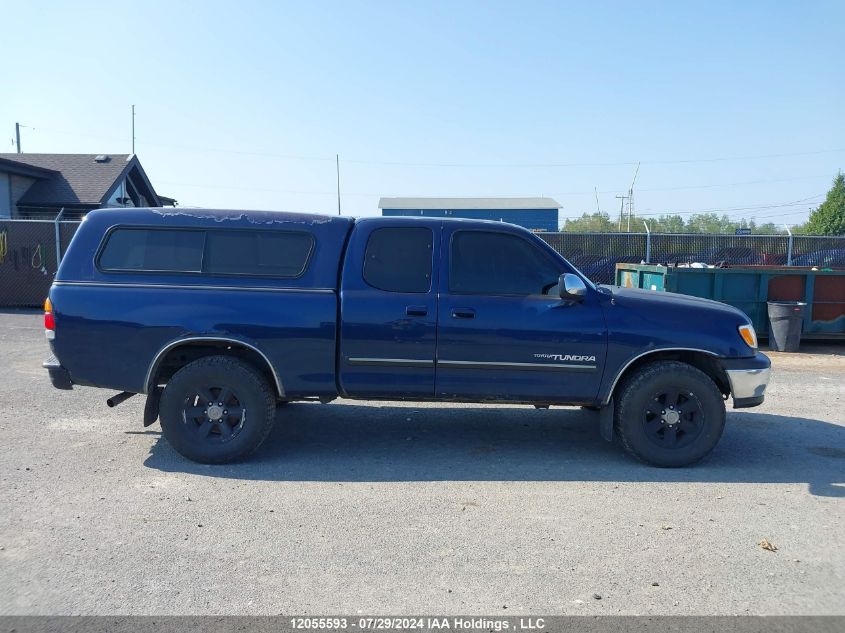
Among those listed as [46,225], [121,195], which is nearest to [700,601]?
[46,225]

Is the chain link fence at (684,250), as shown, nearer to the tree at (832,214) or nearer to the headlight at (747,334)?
the headlight at (747,334)

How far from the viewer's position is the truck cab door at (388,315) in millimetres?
5543

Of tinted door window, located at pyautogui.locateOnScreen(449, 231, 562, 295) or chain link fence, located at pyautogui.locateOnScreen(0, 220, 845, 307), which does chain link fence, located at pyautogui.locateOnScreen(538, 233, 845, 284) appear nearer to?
chain link fence, located at pyautogui.locateOnScreen(0, 220, 845, 307)

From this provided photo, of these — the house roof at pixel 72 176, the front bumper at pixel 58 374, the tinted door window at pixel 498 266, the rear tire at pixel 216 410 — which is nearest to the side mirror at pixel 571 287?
the tinted door window at pixel 498 266

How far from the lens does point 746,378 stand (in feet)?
18.7

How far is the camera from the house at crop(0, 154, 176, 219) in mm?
23578

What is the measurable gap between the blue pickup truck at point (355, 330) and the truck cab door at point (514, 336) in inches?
0.5

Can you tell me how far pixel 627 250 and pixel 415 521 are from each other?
12958mm

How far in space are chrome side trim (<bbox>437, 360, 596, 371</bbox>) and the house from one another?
21746 mm

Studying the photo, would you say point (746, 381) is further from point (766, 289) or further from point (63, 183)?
point (63, 183)

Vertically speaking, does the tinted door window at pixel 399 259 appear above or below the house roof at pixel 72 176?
below

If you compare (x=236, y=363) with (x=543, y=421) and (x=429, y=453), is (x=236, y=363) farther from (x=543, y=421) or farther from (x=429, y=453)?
→ (x=543, y=421)

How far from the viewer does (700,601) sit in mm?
3557

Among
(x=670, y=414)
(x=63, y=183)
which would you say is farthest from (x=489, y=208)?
(x=670, y=414)
